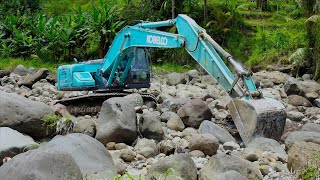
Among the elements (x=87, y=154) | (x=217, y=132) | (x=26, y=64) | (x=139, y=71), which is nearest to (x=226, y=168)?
(x=87, y=154)

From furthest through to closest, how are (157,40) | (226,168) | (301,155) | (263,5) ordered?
(263,5) < (157,40) < (301,155) < (226,168)

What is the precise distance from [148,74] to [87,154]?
6976mm

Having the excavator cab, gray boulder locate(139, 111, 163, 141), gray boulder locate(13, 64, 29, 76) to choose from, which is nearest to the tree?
gray boulder locate(13, 64, 29, 76)

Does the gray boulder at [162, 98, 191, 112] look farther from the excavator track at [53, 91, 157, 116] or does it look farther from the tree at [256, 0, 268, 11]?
the tree at [256, 0, 268, 11]

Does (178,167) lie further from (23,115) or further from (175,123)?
(175,123)

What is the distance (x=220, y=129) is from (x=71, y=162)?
4.35 meters

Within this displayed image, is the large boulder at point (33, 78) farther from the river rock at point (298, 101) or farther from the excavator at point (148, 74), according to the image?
the river rock at point (298, 101)

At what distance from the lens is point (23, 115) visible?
25.7 feet

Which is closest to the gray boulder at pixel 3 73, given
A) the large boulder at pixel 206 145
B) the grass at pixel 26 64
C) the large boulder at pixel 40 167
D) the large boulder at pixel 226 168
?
the grass at pixel 26 64

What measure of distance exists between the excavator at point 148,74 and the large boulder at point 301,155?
175 cm

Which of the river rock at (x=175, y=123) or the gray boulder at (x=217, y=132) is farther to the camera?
the river rock at (x=175, y=123)

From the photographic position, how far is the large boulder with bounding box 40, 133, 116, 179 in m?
5.80

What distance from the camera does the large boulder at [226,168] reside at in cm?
572

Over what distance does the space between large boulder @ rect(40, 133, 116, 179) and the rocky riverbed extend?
0.01 m
